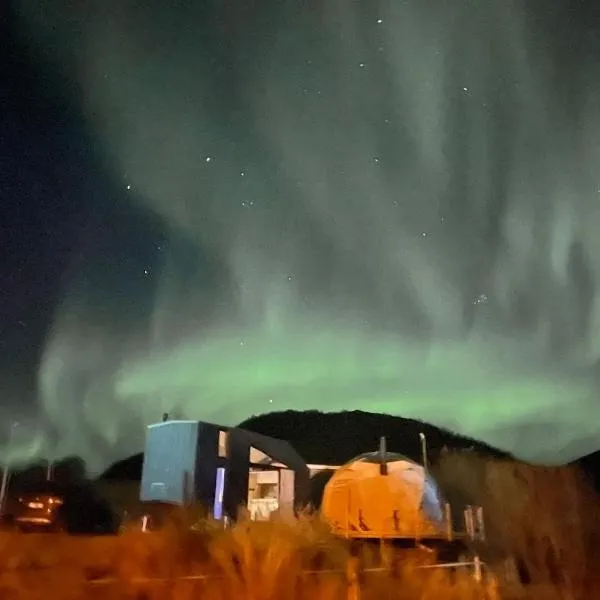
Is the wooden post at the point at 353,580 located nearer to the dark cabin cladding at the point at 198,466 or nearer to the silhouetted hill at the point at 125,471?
the dark cabin cladding at the point at 198,466

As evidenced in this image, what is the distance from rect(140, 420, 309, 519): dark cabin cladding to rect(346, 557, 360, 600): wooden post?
3752mm

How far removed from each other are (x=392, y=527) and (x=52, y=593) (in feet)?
22.3

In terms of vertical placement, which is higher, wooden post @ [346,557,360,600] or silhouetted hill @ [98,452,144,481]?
silhouetted hill @ [98,452,144,481]

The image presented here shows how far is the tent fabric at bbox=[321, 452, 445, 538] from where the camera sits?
454 inches

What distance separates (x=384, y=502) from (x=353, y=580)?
5234mm

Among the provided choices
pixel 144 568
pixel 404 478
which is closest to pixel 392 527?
pixel 404 478

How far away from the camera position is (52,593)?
216 inches

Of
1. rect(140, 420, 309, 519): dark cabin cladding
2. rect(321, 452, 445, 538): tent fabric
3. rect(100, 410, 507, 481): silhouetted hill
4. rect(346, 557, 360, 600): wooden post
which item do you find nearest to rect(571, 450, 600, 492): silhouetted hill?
rect(100, 410, 507, 481): silhouetted hill

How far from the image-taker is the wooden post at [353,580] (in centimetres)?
665

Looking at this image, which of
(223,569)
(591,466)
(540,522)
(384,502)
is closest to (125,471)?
(384,502)

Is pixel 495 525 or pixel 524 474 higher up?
pixel 524 474

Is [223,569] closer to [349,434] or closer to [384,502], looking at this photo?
[384,502]

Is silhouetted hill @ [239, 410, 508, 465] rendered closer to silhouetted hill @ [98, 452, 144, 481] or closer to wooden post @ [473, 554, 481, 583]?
silhouetted hill @ [98, 452, 144, 481]

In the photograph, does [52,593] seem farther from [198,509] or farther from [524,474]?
[524,474]
